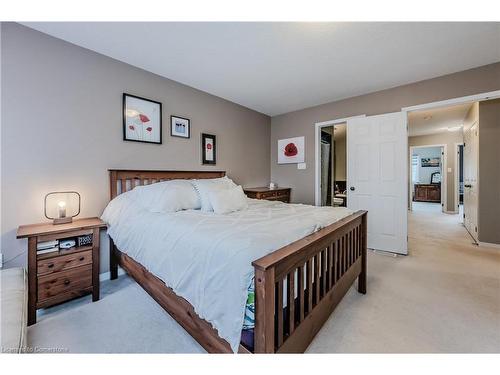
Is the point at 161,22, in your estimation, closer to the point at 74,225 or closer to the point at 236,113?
the point at 74,225

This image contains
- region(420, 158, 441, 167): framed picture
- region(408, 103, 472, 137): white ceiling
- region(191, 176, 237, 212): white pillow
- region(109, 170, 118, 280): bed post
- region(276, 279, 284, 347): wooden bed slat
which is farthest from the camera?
region(420, 158, 441, 167): framed picture

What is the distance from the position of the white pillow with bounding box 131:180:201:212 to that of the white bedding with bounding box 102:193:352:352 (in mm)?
117

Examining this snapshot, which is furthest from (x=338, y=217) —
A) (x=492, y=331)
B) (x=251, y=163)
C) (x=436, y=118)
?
(x=436, y=118)

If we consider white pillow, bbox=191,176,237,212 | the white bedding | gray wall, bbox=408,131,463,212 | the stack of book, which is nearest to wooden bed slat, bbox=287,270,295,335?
the white bedding

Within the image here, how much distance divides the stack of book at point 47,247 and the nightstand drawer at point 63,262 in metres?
0.11

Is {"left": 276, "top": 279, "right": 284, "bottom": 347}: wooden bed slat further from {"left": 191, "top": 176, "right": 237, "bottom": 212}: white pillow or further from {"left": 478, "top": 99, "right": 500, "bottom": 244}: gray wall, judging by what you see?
{"left": 478, "top": 99, "right": 500, "bottom": 244}: gray wall

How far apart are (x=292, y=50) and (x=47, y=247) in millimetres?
2920

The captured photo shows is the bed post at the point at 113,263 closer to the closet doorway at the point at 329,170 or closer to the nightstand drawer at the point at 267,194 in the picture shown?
the nightstand drawer at the point at 267,194

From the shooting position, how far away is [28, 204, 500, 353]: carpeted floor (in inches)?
57.2

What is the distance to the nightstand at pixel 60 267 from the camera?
1666 millimetres

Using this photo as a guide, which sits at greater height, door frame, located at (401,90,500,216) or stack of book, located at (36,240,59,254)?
door frame, located at (401,90,500,216)

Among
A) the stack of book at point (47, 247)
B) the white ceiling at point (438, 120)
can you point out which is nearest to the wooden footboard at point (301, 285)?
the stack of book at point (47, 247)

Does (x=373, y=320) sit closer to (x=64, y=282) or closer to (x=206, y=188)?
(x=206, y=188)
